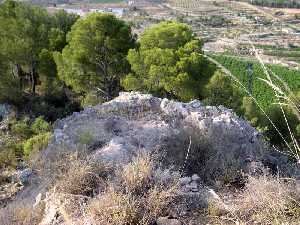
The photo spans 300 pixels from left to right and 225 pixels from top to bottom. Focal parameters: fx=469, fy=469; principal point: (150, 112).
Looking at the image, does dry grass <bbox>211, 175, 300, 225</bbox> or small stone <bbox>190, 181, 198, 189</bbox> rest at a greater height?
dry grass <bbox>211, 175, 300, 225</bbox>

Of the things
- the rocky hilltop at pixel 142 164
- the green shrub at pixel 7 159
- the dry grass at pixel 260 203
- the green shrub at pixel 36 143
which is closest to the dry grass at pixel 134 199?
the rocky hilltop at pixel 142 164

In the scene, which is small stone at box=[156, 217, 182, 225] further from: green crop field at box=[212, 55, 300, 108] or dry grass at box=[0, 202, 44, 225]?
green crop field at box=[212, 55, 300, 108]

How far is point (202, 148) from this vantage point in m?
6.63

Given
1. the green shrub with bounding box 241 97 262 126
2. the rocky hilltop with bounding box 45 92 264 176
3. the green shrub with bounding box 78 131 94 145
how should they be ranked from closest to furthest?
the rocky hilltop with bounding box 45 92 264 176
the green shrub with bounding box 78 131 94 145
the green shrub with bounding box 241 97 262 126

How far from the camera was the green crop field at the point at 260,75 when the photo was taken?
3481 centimetres

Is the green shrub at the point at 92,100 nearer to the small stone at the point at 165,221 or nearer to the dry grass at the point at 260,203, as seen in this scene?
the dry grass at the point at 260,203

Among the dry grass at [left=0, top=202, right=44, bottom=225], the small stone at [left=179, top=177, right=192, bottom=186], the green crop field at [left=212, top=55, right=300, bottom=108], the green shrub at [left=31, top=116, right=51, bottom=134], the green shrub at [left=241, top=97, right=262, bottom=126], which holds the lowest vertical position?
the green crop field at [left=212, top=55, right=300, bottom=108]

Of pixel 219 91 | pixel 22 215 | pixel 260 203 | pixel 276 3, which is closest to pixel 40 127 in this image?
pixel 219 91

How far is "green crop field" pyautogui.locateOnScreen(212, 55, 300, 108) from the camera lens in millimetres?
34812

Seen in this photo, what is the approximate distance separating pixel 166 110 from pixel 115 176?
4.60 m

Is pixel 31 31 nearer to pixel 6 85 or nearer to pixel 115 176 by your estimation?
pixel 6 85

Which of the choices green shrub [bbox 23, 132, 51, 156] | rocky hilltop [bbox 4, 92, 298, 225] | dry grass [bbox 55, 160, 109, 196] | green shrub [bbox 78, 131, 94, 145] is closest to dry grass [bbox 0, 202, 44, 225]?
rocky hilltop [bbox 4, 92, 298, 225]

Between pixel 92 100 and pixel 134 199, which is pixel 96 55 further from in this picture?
pixel 134 199

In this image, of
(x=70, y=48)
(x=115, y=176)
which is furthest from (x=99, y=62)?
(x=115, y=176)
